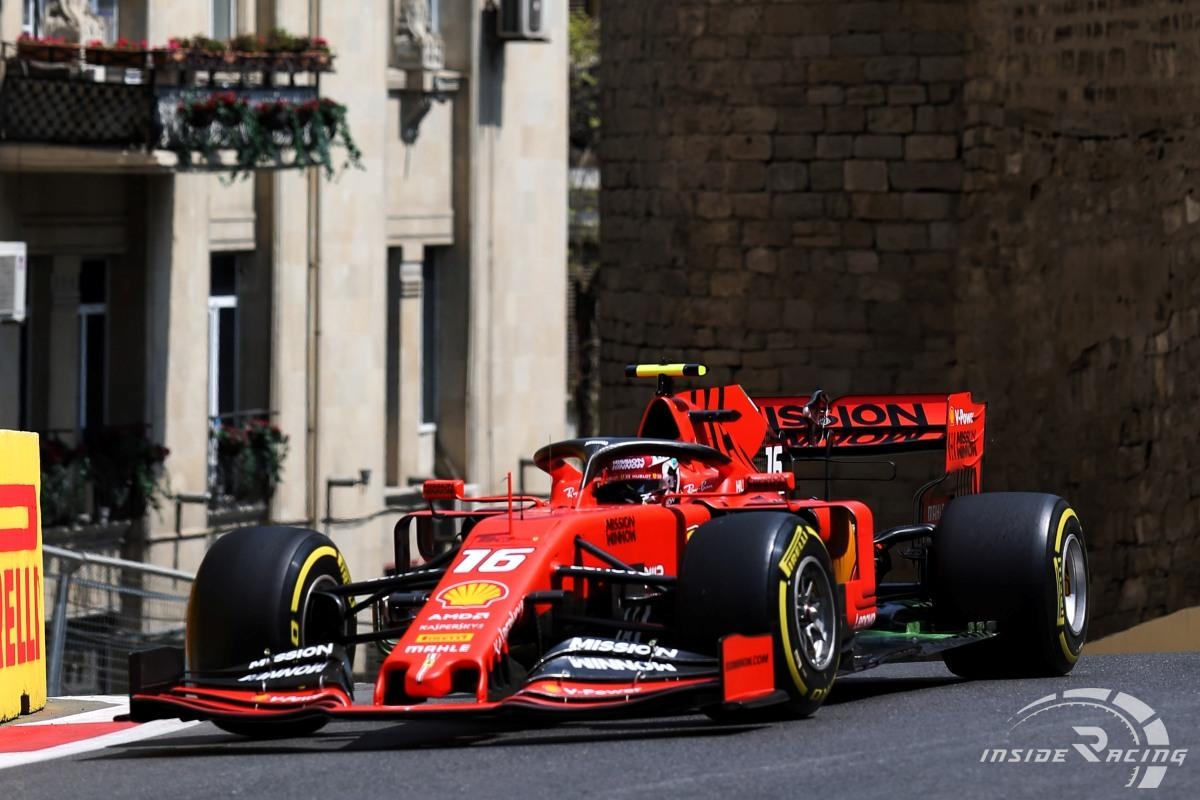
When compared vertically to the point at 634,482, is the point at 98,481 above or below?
below

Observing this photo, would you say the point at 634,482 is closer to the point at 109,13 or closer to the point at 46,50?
the point at 46,50

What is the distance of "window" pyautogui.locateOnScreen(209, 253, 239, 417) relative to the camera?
25812mm

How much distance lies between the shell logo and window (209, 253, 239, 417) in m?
16.3

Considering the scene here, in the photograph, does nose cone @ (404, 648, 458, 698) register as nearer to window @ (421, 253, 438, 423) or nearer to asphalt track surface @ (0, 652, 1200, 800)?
asphalt track surface @ (0, 652, 1200, 800)

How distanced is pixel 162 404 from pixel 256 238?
2123 millimetres

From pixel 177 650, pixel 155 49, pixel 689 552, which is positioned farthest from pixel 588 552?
pixel 155 49

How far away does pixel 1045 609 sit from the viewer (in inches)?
431

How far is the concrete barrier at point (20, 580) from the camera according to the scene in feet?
36.4

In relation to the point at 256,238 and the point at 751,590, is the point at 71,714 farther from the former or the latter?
the point at 256,238

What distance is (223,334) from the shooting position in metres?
26.1

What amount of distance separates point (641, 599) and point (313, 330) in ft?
55.1

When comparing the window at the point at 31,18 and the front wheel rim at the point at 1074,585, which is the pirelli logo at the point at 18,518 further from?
the window at the point at 31,18

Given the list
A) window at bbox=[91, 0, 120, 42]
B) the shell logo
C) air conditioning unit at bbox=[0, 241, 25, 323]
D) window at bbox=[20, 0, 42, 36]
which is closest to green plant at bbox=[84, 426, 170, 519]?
window at bbox=[91, 0, 120, 42]

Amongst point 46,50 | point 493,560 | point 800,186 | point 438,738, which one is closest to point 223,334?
point 46,50
